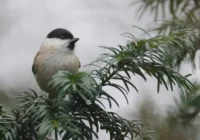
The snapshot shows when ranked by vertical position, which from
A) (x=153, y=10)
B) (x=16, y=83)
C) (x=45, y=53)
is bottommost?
(x=16, y=83)

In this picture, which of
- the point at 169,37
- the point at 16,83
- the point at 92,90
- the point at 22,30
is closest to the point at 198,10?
the point at 169,37

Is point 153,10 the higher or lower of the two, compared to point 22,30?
higher

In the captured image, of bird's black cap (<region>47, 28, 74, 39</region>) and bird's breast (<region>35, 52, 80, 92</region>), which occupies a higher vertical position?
bird's black cap (<region>47, 28, 74, 39</region>)

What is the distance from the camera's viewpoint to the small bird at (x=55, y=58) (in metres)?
1.07

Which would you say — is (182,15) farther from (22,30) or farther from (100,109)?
(22,30)

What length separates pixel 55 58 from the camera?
3.67ft

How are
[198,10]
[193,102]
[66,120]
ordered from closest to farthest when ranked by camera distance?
[66,120], [193,102], [198,10]

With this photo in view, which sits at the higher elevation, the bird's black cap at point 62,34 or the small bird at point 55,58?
the bird's black cap at point 62,34

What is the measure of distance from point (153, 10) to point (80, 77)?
65 cm

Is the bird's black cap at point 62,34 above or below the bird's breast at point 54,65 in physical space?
above

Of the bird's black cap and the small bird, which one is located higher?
the bird's black cap

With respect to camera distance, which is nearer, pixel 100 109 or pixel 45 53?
pixel 100 109

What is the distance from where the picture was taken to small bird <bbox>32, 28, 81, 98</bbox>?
1.07 metres

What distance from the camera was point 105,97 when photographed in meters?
0.68
